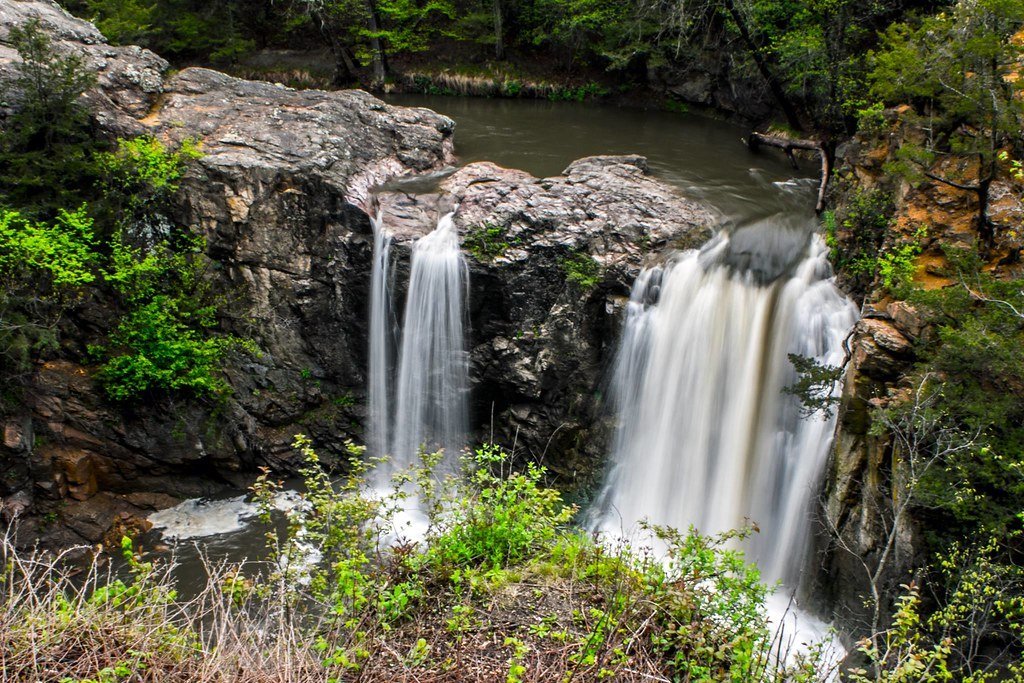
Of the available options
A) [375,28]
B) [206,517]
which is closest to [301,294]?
[206,517]

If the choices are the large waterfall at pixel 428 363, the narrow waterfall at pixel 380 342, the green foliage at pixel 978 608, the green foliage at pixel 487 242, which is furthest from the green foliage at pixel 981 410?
the narrow waterfall at pixel 380 342

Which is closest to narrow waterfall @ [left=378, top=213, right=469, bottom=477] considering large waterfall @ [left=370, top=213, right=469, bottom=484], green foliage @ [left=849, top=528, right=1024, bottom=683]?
large waterfall @ [left=370, top=213, right=469, bottom=484]

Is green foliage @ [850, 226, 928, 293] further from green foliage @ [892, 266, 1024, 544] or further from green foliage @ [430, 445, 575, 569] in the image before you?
green foliage @ [430, 445, 575, 569]

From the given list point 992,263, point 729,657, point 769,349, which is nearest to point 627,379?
point 769,349

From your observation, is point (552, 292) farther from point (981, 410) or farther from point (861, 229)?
point (981, 410)

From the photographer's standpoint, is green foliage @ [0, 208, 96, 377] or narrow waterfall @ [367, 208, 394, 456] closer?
green foliage @ [0, 208, 96, 377]

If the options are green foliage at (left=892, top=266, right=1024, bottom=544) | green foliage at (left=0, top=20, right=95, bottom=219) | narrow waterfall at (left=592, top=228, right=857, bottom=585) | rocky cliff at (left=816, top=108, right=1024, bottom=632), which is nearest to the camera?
green foliage at (left=892, top=266, right=1024, bottom=544)

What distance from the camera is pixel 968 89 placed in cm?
842

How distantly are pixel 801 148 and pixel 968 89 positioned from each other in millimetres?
6429

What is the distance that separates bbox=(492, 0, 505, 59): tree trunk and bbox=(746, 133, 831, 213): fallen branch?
920 cm

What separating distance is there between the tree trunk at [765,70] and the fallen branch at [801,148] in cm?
92

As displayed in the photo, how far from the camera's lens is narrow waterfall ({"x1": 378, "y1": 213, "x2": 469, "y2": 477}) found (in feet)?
36.9

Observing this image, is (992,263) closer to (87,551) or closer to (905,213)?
(905,213)

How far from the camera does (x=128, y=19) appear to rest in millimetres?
18594
